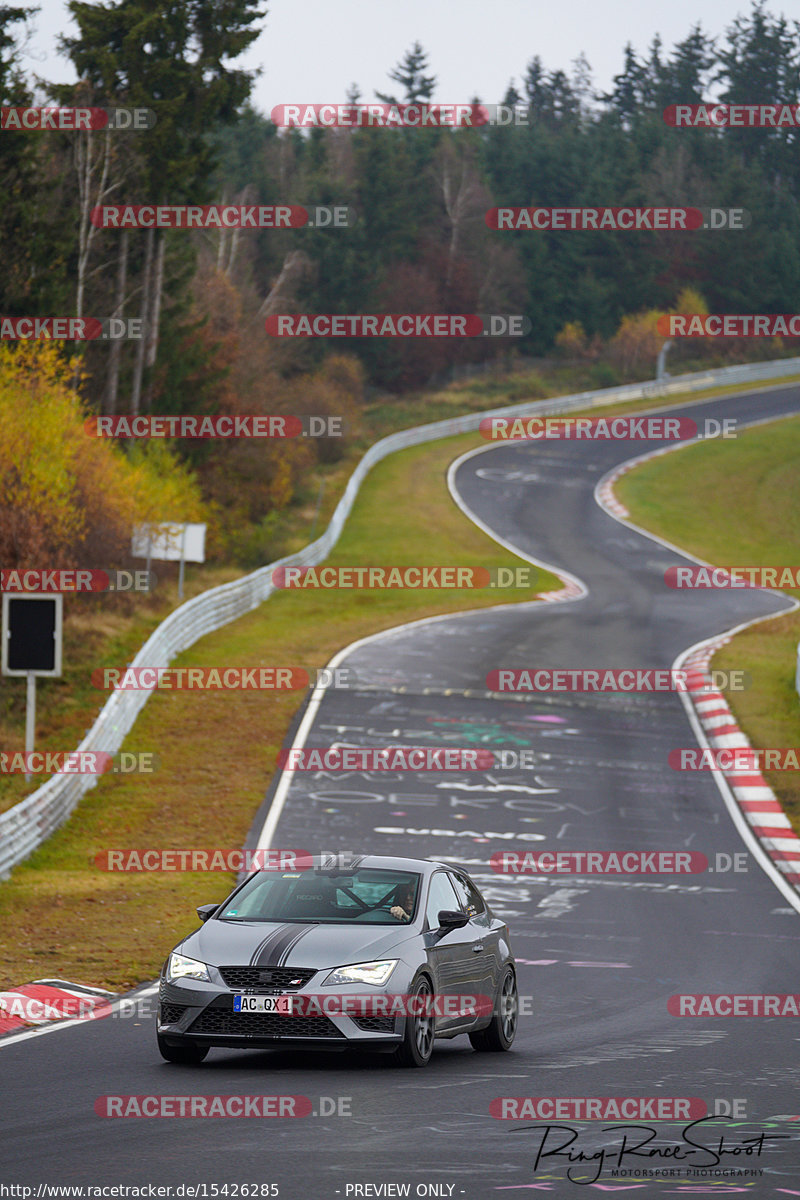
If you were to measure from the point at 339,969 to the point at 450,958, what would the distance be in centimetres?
127

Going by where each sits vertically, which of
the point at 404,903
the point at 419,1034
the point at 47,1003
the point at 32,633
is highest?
the point at 404,903

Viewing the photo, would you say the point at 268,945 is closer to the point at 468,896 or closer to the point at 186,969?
the point at 186,969

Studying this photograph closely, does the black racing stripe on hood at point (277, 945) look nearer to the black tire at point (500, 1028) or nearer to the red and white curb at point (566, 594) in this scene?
the black tire at point (500, 1028)

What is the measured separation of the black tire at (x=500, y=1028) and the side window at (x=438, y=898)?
728 mm

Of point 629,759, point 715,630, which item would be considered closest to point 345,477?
point 715,630

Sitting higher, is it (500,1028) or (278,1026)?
(278,1026)

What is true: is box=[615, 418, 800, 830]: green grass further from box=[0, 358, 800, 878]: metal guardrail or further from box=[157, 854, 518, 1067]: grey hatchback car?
box=[157, 854, 518, 1067]: grey hatchback car

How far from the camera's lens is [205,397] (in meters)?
58.0

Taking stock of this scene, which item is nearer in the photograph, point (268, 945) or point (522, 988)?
point (268, 945)

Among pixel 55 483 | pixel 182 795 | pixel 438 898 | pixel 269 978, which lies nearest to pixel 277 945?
pixel 269 978

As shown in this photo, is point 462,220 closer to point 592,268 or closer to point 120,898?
point 592,268

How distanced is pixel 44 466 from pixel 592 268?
9651 cm

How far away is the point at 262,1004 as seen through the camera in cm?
952

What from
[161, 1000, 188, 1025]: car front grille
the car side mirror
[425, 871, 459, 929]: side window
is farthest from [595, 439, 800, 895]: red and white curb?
[161, 1000, 188, 1025]: car front grille
